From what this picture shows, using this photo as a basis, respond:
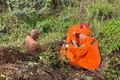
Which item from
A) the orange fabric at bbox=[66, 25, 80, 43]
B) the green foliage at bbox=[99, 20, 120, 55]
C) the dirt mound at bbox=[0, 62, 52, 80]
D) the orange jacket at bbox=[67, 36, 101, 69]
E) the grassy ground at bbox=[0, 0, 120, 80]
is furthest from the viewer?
the grassy ground at bbox=[0, 0, 120, 80]

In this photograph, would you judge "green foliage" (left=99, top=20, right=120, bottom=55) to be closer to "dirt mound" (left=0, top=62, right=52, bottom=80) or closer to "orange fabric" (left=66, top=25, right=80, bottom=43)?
"orange fabric" (left=66, top=25, right=80, bottom=43)

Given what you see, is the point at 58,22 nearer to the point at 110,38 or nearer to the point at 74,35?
the point at 74,35

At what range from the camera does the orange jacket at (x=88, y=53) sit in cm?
230

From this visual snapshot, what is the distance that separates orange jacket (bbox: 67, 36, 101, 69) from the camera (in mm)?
2303

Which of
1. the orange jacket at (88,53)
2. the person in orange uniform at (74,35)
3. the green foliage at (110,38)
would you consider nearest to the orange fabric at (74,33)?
the person in orange uniform at (74,35)

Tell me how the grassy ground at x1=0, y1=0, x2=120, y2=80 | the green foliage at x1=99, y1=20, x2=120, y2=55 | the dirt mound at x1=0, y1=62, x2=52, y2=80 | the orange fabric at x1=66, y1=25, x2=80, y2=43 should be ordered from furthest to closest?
the grassy ground at x1=0, y1=0, x2=120, y2=80 < the orange fabric at x1=66, y1=25, x2=80, y2=43 < the green foliage at x1=99, y1=20, x2=120, y2=55 < the dirt mound at x1=0, y1=62, x2=52, y2=80

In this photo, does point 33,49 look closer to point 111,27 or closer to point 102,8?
point 111,27

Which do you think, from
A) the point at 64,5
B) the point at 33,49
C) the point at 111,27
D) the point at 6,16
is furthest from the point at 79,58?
the point at 6,16

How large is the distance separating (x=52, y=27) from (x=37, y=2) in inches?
69.2

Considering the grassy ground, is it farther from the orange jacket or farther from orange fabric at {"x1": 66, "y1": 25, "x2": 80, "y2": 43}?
the orange jacket

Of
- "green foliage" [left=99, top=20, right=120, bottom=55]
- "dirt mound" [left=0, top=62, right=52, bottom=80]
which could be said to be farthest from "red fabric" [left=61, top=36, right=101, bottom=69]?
"dirt mound" [left=0, top=62, right=52, bottom=80]

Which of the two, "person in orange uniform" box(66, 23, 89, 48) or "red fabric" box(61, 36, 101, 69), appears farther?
"person in orange uniform" box(66, 23, 89, 48)

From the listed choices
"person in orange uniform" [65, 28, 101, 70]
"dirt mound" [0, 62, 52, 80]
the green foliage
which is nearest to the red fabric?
"person in orange uniform" [65, 28, 101, 70]

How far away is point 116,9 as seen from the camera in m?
4.48
